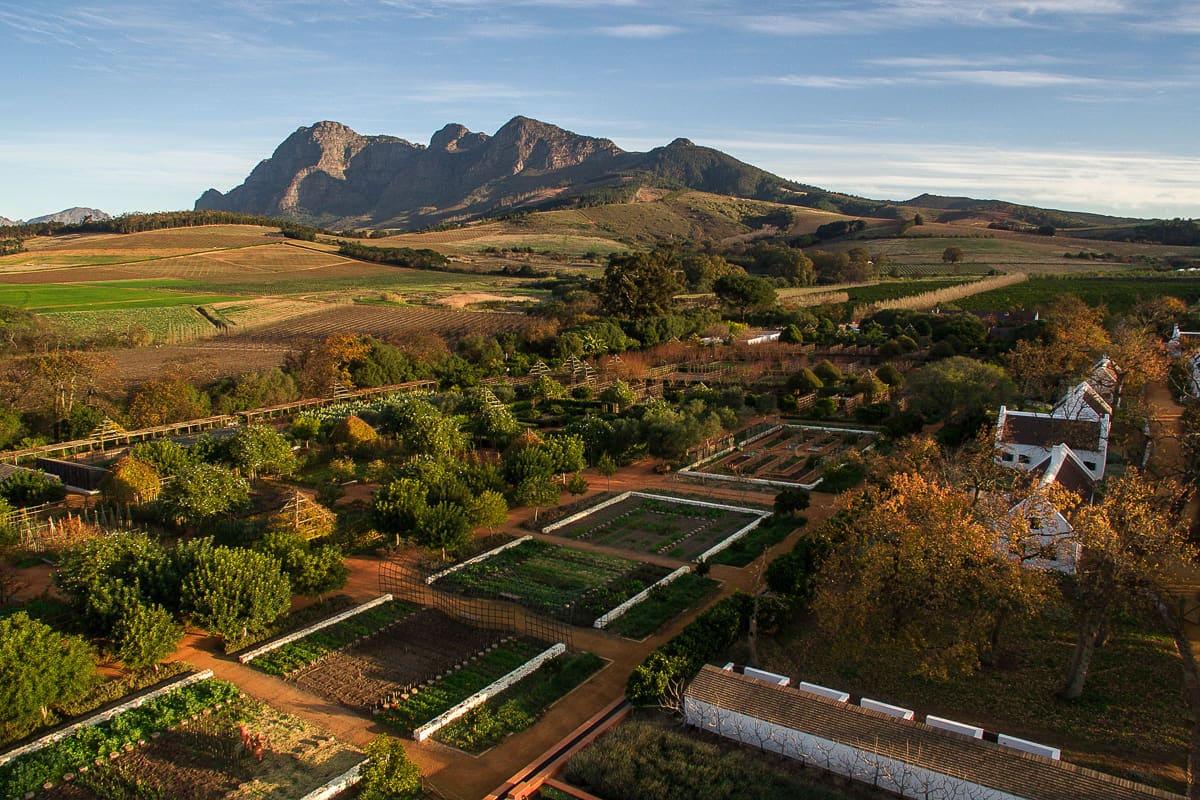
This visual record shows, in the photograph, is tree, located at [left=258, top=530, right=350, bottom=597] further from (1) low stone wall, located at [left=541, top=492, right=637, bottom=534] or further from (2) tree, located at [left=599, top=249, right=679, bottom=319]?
(2) tree, located at [left=599, top=249, right=679, bottom=319]

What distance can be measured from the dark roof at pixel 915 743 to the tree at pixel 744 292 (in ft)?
181

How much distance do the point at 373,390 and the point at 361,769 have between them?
101ft

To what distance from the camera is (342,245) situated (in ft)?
346

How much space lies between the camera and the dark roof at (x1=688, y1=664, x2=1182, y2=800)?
1017 centimetres

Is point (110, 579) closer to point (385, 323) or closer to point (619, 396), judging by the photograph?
point (619, 396)

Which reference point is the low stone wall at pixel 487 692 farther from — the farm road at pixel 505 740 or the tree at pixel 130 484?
the tree at pixel 130 484

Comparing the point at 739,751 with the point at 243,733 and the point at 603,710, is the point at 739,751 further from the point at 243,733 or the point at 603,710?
the point at 243,733

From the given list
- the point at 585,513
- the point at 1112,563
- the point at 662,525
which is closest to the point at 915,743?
the point at 1112,563

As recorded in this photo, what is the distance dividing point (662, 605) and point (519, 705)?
4.93 meters

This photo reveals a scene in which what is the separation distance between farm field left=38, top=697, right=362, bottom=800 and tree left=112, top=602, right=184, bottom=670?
6.54 ft

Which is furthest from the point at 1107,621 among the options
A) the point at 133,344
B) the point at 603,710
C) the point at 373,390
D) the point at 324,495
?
the point at 133,344

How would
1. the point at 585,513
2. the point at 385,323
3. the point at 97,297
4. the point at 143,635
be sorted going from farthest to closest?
the point at 97,297 → the point at 385,323 → the point at 585,513 → the point at 143,635

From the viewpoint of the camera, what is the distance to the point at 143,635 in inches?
567

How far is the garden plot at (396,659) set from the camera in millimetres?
14422
